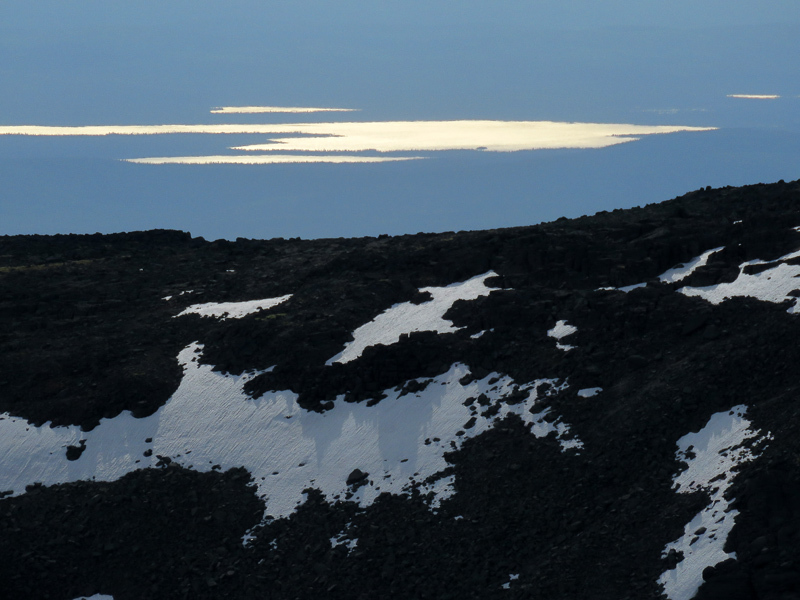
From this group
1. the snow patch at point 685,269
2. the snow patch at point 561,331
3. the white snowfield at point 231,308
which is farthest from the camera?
the white snowfield at point 231,308

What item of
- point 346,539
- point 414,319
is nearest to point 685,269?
point 414,319

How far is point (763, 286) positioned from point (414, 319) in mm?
15059

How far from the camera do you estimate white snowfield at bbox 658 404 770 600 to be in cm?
2225

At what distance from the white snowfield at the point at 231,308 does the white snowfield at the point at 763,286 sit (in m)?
21.0

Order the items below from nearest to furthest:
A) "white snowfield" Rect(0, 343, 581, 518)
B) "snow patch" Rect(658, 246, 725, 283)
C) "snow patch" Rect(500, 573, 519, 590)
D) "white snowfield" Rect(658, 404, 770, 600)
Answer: "white snowfield" Rect(658, 404, 770, 600), "snow patch" Rect(500, 573, 519, 590), "white snowfield" Rect(0, 343, 581, 518), "snow patch" Rect(658, 246, 725, 283)

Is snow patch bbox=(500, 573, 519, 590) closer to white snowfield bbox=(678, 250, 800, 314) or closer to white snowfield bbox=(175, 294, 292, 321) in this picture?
white snowfield bbox=(678, 250, 800, 314)

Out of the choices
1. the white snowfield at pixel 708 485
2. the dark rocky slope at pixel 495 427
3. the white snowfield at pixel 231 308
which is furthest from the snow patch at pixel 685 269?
the white snowfield at pixel 231 308

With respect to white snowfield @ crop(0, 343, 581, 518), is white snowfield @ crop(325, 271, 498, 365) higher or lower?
higher

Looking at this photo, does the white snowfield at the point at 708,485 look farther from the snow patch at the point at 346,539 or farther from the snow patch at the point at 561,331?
the snow patch at the point at 346,539

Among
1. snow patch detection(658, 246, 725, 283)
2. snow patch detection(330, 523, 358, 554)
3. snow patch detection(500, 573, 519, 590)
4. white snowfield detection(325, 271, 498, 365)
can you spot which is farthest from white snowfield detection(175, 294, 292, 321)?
snow patch detection(500, 573, 519, 590)

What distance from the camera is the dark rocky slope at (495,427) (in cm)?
2511

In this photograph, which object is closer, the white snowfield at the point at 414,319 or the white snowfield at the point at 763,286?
the white snowfield at the point at 763,286

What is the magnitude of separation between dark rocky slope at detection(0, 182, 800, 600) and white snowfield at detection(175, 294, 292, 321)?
3.53 ft

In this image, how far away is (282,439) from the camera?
35.0m
